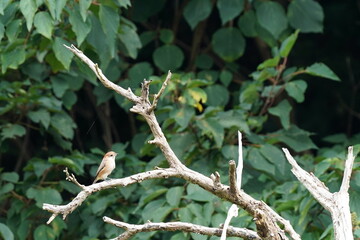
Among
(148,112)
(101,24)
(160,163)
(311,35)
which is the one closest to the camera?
(148,112)

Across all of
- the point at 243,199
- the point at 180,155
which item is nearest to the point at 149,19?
the point at 180,155

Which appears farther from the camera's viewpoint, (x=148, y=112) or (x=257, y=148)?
(x=257, y=148)

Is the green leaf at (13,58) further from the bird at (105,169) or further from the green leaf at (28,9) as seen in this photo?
the bird at (105,169)

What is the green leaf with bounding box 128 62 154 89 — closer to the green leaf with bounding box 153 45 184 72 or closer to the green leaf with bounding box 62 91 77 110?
the green leaf with bounding box 153 45 184 72

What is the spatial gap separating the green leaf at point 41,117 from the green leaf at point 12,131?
11cm

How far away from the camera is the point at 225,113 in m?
6.03

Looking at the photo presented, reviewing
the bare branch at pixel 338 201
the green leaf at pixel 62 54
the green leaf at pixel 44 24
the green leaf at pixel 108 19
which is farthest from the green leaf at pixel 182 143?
the bare branch at pixel 338 201

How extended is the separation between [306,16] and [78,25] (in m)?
2.29

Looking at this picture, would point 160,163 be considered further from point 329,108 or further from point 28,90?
point 329,108

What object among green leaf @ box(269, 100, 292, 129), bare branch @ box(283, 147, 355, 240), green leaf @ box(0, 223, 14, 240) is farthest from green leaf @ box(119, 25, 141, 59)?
bare branch @ box(283, 147, 355, 240)

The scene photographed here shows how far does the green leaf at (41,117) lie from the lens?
5906 millimetres

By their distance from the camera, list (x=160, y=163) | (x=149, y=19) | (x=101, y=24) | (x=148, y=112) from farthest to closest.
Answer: (x=149, y=19) → (x=160, y=163) → (x=101, y=24) → (x=148, y=112)

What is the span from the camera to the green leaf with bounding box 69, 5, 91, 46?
509cm

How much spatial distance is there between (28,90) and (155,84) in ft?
2.99
